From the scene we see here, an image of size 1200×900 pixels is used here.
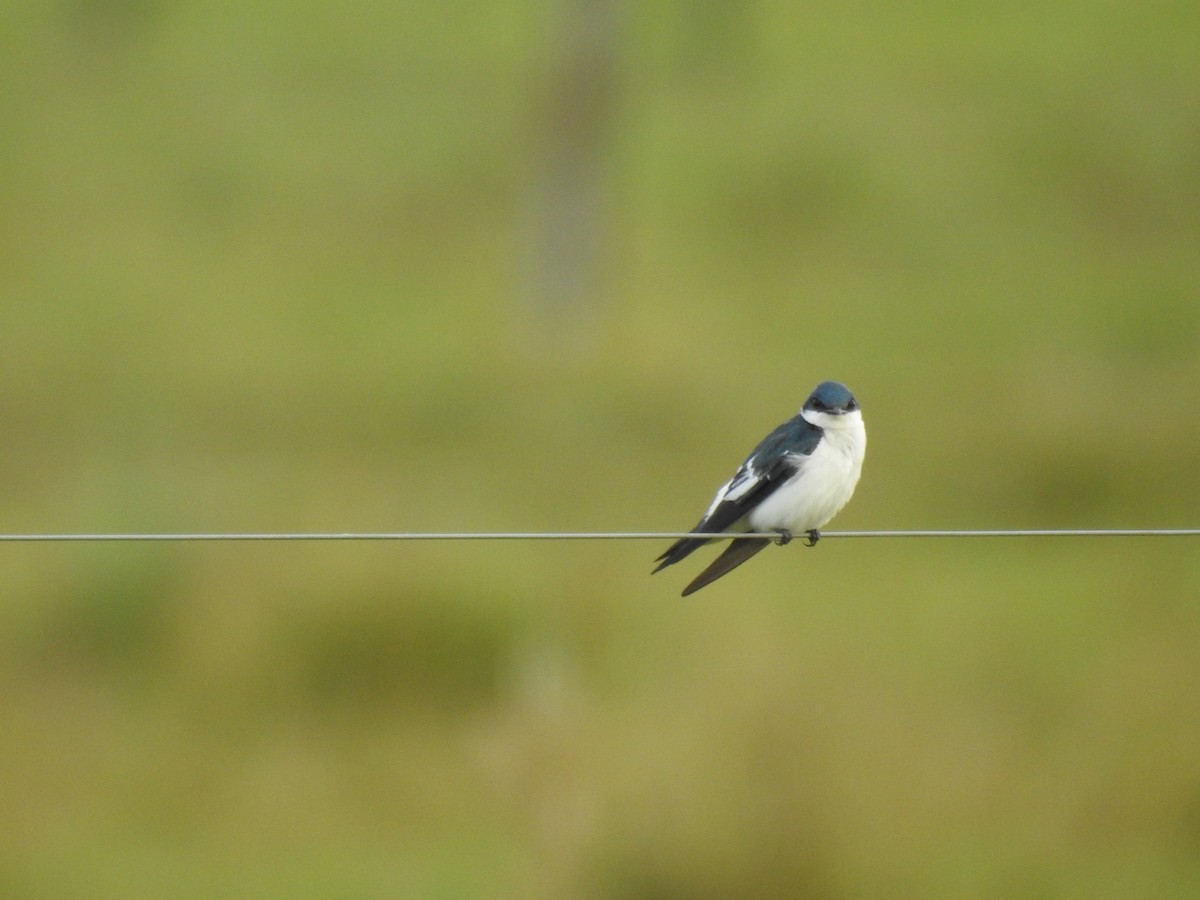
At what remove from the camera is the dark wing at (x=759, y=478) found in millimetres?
5953

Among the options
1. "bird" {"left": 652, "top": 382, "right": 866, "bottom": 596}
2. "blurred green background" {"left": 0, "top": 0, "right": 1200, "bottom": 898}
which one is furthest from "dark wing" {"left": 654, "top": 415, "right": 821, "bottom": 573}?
"blurred green background" {"left": 0, "top": 0, "right": 1200, "bottom": 898}

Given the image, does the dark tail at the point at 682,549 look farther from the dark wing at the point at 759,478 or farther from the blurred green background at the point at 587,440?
the blurred green background at the point at 587,440

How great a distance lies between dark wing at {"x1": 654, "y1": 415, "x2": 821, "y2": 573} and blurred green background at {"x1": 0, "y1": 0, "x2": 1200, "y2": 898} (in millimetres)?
3195

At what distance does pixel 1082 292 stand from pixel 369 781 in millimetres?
10624

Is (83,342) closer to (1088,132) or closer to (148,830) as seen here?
(148,830)

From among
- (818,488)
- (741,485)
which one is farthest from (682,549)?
(818,488)

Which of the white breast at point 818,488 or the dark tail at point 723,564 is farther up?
the white breast at point 818,488

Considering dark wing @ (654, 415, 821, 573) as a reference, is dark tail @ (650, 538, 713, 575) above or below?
below

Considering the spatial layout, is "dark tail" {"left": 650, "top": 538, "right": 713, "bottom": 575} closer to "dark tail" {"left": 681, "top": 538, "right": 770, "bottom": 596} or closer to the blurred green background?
"dark tail" {"left": 681, "top": 538, "right": 770, "bottom": 596}

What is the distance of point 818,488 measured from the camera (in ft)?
19.1

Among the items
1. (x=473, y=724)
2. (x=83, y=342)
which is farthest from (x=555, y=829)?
(x=83, y=342)

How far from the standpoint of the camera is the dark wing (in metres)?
5.95

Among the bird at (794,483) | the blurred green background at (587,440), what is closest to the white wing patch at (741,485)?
the bird at (794,483)

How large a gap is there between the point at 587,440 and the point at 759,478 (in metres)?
7.24
